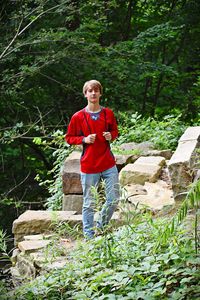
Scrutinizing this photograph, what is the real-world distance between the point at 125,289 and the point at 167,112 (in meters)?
13.8

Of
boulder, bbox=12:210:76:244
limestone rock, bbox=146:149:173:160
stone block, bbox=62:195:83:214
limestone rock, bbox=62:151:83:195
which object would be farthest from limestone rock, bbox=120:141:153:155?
boulder, bbox=12:210:76:244

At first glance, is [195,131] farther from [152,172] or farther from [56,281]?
[56,281]

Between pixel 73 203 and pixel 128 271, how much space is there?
4.56 meters

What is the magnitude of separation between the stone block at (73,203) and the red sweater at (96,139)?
2691 mm

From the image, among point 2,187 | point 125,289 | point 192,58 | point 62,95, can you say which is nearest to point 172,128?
point 62,95

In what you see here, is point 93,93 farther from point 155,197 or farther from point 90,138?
point 155,197

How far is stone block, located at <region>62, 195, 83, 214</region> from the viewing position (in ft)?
30.6

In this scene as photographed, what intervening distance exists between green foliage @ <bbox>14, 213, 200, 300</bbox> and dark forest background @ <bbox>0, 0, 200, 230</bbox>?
5282 millimetres

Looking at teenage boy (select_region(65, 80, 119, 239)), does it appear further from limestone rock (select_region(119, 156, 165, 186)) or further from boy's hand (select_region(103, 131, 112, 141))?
limestone rock (select_region(119, 156, 165, 186))

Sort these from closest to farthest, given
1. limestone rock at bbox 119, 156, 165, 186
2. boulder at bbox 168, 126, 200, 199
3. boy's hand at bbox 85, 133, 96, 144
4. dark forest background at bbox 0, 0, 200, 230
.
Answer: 1. boy's hand at bbox 85, 133, 96, 144
2. boulder at bbox 168, 126, 200, 199
3. limestone rock at bbox 119, 156, 165, 186
4. dark forest background at bbox 0, 0, 200, 230

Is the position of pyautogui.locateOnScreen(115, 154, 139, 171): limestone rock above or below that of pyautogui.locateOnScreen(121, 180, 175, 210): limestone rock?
above

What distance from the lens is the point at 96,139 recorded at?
6.66 m

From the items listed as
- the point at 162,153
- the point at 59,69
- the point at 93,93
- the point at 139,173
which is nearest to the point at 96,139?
the point at 93,93

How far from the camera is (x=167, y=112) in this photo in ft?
59.6
